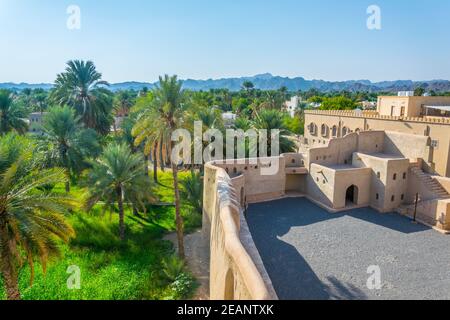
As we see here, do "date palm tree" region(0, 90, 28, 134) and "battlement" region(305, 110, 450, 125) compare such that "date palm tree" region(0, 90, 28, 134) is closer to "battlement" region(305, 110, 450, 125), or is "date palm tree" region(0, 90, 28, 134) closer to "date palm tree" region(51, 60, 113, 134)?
"date palm tree" region(51, 60, 113, 134)

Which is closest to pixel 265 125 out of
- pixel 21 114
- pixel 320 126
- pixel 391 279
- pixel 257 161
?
pixel 257 161

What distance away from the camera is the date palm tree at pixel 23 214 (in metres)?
8.87

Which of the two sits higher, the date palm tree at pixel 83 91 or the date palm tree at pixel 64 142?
the date palm tree at pixel 83 91

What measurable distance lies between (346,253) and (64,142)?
717 inches

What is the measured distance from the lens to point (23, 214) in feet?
29.4

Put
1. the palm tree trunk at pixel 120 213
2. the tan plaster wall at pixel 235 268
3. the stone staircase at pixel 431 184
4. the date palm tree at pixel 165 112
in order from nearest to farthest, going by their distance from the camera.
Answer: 1. the tan plaster wall at pixel 235 268
2. the date palm tree at pixel 165 112
3. the stone staircase at pixel 431 184
4. the palm tree trunk at pixel 120 213

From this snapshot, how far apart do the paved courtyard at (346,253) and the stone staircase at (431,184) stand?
2.47 metres

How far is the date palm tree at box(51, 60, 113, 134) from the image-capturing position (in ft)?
90.0

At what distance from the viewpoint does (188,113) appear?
16.3 meters

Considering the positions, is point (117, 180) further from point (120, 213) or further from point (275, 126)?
point (275, 126)

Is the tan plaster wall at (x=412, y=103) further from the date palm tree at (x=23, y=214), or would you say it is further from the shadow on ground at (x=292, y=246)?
the date palm tree at (x=23, y=214)

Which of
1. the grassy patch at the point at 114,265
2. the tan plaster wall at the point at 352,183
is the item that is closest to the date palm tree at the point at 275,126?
the tan plaster wall at the point at 352,183
